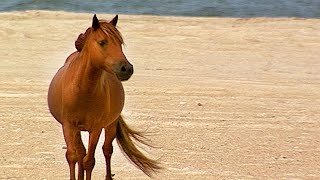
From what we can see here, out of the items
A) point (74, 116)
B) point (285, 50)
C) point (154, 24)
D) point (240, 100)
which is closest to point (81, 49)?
point (74, 116)

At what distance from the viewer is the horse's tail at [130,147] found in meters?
4.39

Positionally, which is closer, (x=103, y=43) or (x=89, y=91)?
(x=103, y=43)

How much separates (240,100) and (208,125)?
4.81ft

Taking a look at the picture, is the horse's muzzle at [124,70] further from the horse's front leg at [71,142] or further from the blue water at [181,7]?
the blue water at [181,7]

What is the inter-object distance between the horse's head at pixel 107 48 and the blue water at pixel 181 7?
→ 42.7ft

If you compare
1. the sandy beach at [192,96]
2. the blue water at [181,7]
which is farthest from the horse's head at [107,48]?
the blue water at [181,7]

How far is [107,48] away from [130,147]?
111 cm

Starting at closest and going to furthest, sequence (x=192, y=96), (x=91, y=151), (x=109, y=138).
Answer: (x=91, y=151)
(x=109, y=138)
(x=192, y=96)

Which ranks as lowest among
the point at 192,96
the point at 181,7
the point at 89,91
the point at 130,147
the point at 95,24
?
the point at 181,7

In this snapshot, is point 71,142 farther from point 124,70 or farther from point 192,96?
point 192,96

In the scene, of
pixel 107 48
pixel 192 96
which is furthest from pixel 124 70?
pixel 192 96

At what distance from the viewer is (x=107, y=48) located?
11.3 feet

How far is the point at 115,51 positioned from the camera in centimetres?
341

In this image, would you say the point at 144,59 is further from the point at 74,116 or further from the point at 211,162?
the point at 74,116
